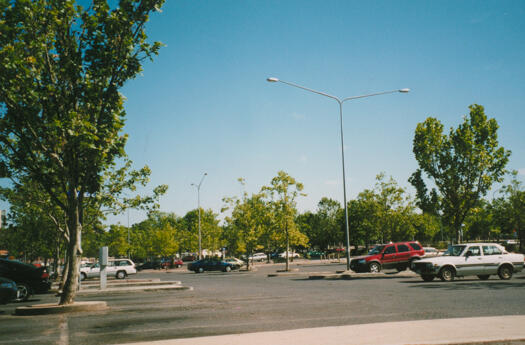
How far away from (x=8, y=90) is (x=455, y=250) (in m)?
19.1

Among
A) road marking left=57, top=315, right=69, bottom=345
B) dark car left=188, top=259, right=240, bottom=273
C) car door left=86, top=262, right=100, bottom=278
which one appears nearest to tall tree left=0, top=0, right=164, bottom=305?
road marking left=57, top=315, right=69, bottom=345

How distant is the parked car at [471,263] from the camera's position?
61.7ft

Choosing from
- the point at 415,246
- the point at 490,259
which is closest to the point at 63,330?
the point at 490,259

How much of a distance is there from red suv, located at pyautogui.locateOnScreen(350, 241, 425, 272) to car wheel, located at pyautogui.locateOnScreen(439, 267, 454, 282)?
7122mm

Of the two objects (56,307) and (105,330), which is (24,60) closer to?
(56,307)

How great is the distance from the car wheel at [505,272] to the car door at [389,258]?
7.50 m

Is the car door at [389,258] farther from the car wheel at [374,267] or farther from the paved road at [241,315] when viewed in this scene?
the paved road at [241,315]

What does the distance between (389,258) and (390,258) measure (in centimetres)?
6

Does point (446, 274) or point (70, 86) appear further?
point (446, 274)

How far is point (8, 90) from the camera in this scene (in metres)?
11.5

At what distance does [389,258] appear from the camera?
2608 centimetres

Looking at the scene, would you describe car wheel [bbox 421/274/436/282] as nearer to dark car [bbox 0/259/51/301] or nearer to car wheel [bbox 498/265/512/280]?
car wheel [bbox 498/265/512/280]

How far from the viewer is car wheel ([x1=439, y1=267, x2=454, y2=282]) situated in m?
18.8

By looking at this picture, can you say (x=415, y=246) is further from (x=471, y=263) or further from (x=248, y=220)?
(x=248, y=220)
